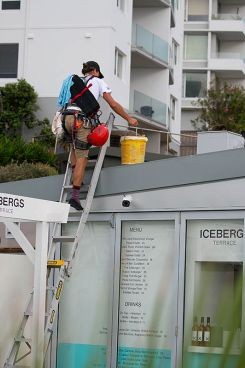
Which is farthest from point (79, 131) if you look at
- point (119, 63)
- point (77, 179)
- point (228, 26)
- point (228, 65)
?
point (228, 26)

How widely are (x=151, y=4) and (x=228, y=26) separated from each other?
20925mm

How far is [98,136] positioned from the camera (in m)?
10.2

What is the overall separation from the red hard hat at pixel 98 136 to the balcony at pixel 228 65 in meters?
53.3

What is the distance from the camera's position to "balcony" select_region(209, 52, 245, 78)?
62.9 m

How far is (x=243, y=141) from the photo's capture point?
488 inches

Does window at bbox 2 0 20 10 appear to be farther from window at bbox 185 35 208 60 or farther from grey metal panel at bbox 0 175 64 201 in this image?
window at bbox 185 35 208 60

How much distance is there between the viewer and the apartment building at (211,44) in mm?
63219

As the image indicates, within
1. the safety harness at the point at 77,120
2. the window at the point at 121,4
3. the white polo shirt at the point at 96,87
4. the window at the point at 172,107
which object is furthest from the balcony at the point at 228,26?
the safety harness at the point at 77,120

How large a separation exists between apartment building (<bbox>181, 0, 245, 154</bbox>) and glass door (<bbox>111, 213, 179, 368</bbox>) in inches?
2036

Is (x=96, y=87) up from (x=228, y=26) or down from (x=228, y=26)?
down

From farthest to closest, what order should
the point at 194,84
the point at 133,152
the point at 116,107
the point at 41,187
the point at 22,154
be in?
1. the point at 194,84
2. the point at 22,154
3. the point at 41,187
4. the point at 133,152
5. the point at 116,107

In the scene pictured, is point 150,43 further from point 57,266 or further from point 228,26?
point 57,266

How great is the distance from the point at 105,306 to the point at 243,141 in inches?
124

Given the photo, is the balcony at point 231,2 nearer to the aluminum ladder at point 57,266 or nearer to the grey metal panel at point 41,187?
the grey metal panel at point 41,187
